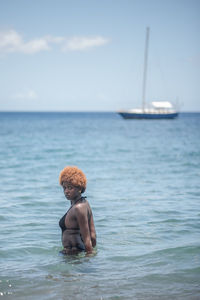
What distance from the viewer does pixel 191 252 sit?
5762 millimetres

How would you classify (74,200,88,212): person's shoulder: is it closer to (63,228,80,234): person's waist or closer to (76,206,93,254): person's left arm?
(76,206,93,254): person's left arm

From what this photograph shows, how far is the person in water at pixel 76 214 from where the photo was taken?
4512mm

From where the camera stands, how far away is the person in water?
4.51 m

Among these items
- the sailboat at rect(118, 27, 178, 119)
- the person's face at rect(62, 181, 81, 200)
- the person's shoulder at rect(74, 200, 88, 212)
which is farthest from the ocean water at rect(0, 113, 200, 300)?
the sailboat at rect(118, 27, 178, 119)

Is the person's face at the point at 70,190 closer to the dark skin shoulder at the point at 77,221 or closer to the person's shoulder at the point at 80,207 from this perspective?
the dark skin shoulder at the point at 77,221

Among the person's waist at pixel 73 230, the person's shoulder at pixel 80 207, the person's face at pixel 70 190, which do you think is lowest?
the person's waist at pixel 73 230

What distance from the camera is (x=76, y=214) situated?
4.52 metres

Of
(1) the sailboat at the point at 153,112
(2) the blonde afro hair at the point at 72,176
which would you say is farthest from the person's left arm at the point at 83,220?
(1) the sailboat at the point at 153,112

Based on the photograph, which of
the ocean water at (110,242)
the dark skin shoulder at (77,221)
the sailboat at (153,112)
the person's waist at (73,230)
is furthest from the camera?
the sailboat at (153,112)

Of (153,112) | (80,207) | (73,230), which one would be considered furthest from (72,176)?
(153,112)

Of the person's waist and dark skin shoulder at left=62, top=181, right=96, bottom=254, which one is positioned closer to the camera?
dark skin shoulder at left=62, top=181, right=96, bottom=254

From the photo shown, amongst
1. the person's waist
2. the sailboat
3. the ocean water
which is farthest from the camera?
the sailboat

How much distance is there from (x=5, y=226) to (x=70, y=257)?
8.83ft

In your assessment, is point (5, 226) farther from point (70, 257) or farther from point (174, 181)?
point (174, 181)
